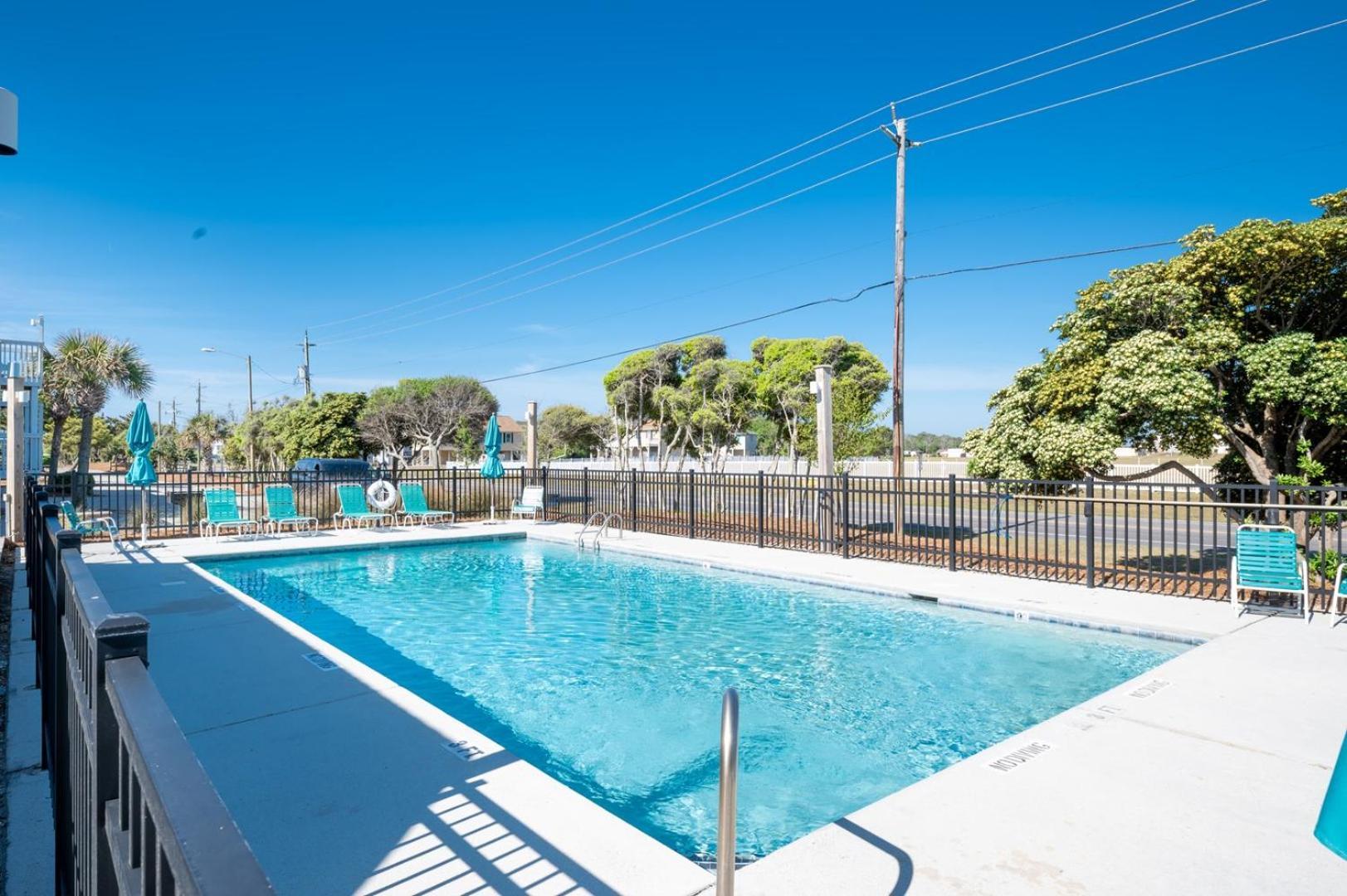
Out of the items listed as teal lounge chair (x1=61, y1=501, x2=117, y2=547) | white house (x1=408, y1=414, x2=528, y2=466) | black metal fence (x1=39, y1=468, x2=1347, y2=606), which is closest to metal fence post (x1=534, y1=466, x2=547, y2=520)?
black metal fence (x1=39, y1=468, x2=1347, y2=606)

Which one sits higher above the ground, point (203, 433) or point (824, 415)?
point (203, 433)

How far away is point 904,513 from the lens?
13984 millimetres

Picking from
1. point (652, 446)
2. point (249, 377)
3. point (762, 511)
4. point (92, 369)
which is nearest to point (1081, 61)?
point (762, 511)

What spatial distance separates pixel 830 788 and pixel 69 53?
634 inches

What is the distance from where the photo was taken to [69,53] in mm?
12055

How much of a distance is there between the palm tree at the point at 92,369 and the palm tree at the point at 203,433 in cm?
4073

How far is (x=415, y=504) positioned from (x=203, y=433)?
5770cm

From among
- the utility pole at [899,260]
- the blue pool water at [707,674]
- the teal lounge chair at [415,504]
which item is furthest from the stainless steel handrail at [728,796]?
the teal lounge chair at [415,504]

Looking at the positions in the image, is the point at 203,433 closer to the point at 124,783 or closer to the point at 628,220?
the point at 628,220

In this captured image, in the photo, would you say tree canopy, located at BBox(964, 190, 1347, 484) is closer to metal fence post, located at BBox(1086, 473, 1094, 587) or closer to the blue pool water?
metal fence post, located at BBox(1086, 473, 1094, 587)

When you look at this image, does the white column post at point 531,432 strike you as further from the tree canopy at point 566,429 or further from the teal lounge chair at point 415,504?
the tree canopy at point 566,429

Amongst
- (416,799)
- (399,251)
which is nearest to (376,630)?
(416,799)

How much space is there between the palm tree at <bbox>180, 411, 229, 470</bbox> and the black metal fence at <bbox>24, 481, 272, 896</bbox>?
227 feet

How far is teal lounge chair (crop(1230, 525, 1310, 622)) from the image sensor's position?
7320mm
